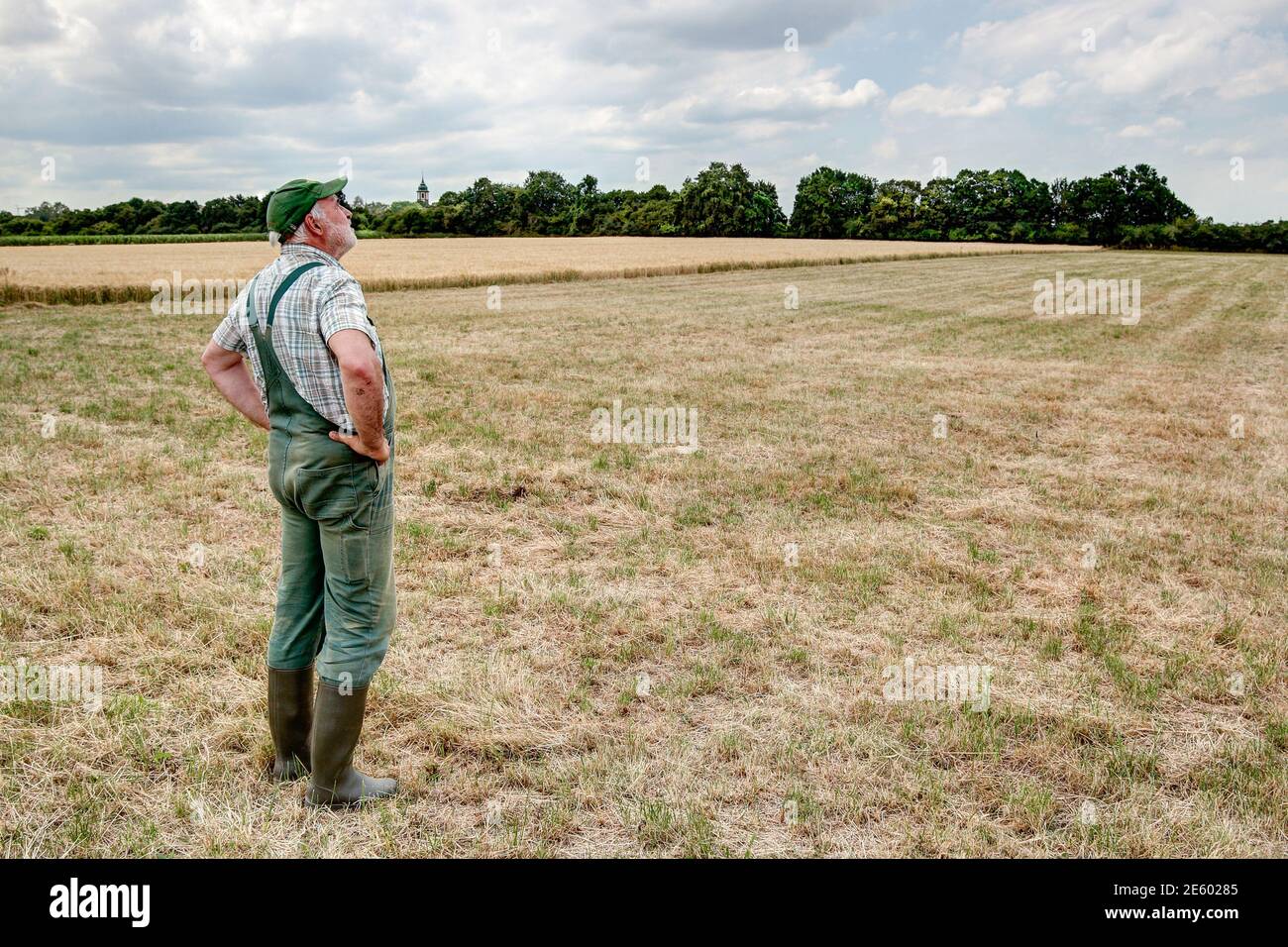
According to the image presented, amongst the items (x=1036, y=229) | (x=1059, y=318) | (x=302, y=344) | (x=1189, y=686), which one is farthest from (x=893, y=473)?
(x=1036, y=229)

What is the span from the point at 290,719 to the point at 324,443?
1372 mm

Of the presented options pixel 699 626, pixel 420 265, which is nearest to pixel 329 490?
pixel 699 626

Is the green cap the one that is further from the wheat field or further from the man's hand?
the wheat field

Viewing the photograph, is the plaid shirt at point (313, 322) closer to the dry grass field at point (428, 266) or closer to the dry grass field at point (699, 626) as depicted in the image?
the dry grass field at point (699, 626)

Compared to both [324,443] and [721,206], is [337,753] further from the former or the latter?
[721,206]

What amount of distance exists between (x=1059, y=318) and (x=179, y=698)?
2301 cm

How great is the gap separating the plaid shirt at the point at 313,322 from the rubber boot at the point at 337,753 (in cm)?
111

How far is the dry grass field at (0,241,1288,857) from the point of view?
3.46 meters

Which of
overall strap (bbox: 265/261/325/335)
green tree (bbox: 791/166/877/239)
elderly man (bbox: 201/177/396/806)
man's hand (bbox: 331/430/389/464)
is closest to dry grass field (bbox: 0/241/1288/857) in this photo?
elderly man (bbox: 201/177/396/806)

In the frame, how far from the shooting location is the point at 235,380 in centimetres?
345

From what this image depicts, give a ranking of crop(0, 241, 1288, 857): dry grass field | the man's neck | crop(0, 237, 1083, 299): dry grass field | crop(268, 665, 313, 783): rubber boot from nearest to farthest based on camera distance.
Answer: the man's neck < crop(0, 241, 1288, 857): dry grass field < crop(268, 665, 313, 783): rubber boot < crop(0, 237, 1083, 299): dry grass field

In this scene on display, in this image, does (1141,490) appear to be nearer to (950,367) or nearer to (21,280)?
(950,367)

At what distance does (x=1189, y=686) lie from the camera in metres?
4.54

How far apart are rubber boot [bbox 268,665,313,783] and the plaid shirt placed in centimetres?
125
